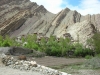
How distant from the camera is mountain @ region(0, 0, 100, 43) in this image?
252 feet

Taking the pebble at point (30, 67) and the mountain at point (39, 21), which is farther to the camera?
the mountain at point (39, 21)

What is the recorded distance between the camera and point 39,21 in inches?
3329

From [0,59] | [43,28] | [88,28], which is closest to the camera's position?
[0,59]

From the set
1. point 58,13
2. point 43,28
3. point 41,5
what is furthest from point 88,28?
point 41,5

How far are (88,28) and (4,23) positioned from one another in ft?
98.5

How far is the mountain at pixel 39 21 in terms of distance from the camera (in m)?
76.9

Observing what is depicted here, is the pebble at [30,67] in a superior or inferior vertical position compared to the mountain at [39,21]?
inferior

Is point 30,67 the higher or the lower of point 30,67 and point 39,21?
the lower

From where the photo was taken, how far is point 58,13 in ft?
296

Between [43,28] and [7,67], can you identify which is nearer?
[7,67]

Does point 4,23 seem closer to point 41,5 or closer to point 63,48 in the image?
point 41,5

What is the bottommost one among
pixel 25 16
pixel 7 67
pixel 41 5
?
pixel 7 67

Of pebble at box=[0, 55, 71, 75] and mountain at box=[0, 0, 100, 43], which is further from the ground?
mountain at box=[0, 0, 100, 43]

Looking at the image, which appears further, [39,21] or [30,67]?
[39,21]
